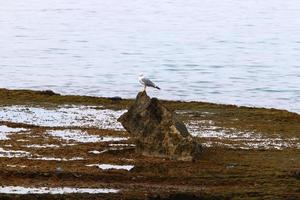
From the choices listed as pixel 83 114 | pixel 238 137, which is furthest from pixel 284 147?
pixel 83 114

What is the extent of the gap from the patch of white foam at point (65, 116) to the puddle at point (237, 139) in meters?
1.99

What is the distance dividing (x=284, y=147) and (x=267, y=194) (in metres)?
5.23

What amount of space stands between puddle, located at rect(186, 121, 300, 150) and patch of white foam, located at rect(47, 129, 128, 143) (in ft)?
6.69

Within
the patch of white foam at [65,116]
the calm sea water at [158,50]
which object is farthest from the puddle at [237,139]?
the calm sea water at [158,50]

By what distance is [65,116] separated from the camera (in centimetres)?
2680

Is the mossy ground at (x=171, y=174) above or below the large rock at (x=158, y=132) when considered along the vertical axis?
below

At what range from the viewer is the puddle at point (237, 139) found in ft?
73.1

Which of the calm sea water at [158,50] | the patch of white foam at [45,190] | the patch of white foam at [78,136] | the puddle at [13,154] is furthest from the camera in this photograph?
the calm sea water at [158,50]

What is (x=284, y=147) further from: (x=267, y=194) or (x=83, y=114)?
(x=83, y=114)

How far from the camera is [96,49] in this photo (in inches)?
2197

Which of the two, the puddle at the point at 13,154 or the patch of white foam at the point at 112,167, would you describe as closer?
the patch of white foam at the point at 112,167

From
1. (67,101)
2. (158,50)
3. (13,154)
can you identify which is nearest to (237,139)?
(13,154)

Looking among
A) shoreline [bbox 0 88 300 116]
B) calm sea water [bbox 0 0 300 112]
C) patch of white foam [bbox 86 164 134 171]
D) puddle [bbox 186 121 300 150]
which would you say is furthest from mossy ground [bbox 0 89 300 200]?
calm sea water [bbox 0 0 300 112]

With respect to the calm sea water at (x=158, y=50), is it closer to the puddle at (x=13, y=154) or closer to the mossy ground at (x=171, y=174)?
the mossy ground at (x=171, y=174)
